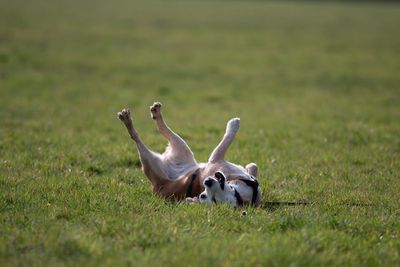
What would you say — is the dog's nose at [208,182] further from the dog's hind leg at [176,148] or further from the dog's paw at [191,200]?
the dog's hind leg at [176,148]

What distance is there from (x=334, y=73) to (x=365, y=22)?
25888 mm

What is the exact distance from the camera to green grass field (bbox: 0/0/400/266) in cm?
493

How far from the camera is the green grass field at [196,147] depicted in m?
4.93

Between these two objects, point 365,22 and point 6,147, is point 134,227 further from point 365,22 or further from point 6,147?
point 365,22

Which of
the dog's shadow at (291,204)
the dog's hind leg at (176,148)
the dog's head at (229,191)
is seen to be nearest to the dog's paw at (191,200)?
the dog's head at (229,191)

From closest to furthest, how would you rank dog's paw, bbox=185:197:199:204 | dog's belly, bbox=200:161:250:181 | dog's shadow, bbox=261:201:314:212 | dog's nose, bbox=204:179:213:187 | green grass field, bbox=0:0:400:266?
green grass field, bbox=0:0:400:266 < dog's nose, bbox=204:179:213:187 < dog's paw, bbox=185:197:199:204 < dog's shadow, bbox=261:201:314:212 < dog's belly, bbox=200:161:250:181

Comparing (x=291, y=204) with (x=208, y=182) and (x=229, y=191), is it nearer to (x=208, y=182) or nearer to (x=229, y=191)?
(x=229, y=191)

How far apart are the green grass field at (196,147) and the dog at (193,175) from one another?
25 cm

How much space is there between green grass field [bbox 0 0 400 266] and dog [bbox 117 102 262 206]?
252mm

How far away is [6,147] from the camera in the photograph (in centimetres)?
910

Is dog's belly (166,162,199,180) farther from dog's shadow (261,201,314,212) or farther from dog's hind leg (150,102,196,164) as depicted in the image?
dog's shadow (261,201,314,212)

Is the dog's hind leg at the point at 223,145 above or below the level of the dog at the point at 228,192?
above

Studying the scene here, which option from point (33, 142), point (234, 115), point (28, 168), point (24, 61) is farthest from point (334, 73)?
point (28, 168)

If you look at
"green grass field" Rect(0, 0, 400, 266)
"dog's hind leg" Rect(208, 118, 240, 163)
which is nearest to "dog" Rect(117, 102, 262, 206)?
"dog's hind leg" Rect(208, 118, 240, 163)
